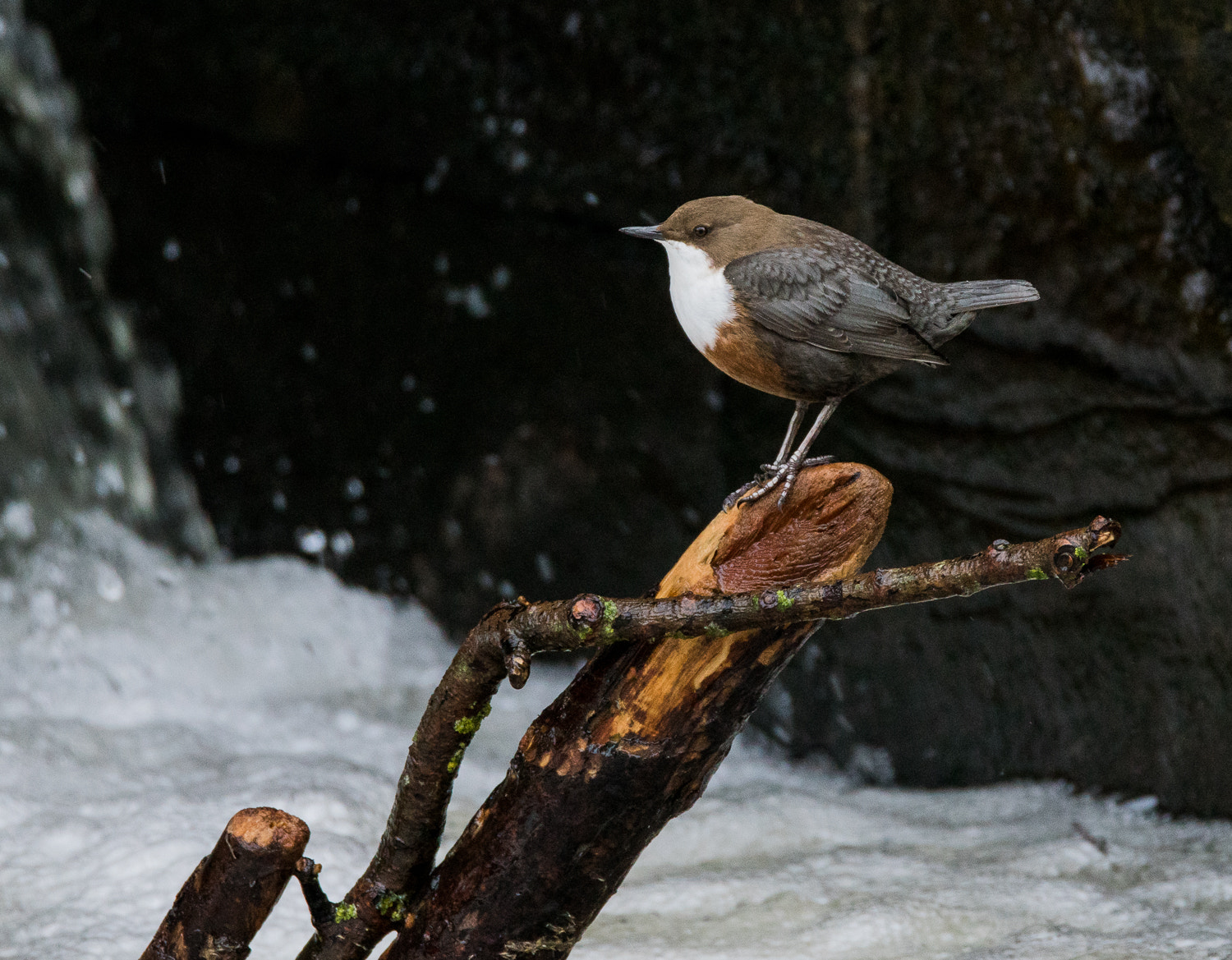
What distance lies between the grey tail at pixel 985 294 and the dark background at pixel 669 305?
110cm

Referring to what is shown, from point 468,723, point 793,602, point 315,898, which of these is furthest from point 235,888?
point 793,602

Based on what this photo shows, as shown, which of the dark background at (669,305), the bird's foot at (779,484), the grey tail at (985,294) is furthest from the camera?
the dark background at (669,305)

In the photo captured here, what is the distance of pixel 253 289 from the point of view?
445cm

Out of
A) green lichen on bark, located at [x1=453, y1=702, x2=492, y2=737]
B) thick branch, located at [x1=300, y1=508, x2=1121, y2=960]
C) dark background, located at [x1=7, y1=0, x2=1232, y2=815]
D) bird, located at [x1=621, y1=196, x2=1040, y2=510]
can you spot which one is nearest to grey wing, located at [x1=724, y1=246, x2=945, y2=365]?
bird, located at [x1=621, y1=196, x2=1040, y2=510]

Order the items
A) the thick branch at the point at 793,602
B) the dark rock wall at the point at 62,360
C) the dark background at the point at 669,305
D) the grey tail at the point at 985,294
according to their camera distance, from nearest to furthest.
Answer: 1. the thick branch at the point at 793,602
2. the grey tail at the point at 985,294
3. the dark background at the point at 669,305
4. the dark rock wall at the point at 62,360

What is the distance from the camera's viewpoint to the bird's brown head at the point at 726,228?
6.49ft

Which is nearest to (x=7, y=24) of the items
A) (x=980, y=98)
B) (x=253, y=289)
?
(x=253, y=289)

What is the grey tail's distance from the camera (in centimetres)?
195

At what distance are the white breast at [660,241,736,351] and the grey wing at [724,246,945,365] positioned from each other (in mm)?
25

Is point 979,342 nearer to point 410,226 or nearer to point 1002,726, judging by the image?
point 1002,726

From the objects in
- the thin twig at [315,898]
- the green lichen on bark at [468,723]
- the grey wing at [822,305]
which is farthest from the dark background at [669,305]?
the thin twig at [315,898]

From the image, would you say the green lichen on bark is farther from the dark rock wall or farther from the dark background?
the dark rock wall

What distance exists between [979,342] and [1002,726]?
43.3 inches

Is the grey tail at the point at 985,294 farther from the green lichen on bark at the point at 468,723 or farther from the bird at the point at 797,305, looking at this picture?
the green lichen on bark at the point at 468,723
